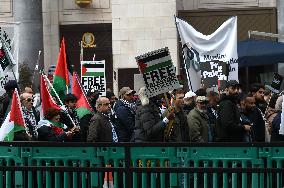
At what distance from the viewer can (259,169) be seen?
9.52 meters

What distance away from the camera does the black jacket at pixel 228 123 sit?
42.7ft

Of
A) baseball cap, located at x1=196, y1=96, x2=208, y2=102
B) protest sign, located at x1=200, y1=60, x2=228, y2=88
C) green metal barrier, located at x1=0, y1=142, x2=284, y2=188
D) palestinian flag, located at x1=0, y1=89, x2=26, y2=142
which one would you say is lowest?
green metal barrier, located at x1=0, y1=142, x2=284, y2=188

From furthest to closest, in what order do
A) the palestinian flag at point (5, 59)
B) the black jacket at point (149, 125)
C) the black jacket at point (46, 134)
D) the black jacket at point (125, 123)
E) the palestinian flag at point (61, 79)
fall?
the palestinian flag at point (5, 59), the palestinian flag at point (61, 79), the black jacket at point (125, 123), the black jacket at point (149, 125), the black jacket at point (46, 134)

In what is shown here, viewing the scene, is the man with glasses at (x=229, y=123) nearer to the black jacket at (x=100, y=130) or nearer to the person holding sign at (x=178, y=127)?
the person holding sign at (x=178, y=127)

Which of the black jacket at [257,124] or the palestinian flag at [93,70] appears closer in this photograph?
the black jacket at [257,124]

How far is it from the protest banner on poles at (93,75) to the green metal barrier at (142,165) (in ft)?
30.3

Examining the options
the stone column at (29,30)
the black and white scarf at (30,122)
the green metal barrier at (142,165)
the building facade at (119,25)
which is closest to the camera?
the green metal barrier at (142,165)

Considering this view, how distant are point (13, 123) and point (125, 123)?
408 centimetres

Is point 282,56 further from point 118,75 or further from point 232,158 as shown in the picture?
point 232,158

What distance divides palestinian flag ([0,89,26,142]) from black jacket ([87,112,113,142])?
151 cm

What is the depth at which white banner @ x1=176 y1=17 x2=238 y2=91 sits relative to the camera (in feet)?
56.8

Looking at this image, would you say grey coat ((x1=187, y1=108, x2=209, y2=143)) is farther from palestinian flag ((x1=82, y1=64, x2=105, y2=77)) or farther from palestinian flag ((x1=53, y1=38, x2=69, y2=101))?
palestinian flag ((x1=82, y1=64, x2=105, y2=77))

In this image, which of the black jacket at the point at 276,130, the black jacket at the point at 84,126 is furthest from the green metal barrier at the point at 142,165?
the black jacket at the point at 84,126

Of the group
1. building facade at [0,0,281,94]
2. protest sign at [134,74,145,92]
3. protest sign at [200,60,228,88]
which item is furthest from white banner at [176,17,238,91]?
building facade at [0,0,281,94]
